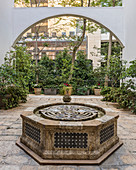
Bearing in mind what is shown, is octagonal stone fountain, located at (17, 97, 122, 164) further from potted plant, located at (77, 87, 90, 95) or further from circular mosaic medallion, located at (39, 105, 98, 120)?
potted plant, located at (77, 87, 90, 95)

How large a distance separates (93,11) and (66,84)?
3430 mm

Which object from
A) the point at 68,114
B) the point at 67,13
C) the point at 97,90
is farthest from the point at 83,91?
the point at 68,114

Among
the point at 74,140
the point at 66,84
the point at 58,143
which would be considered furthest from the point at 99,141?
the point at 66,84

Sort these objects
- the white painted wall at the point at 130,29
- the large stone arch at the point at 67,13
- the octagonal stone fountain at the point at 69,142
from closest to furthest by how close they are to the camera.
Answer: the octagonal stone fountain at the point at 69,142
the white painted wall at the point at 130,29
the large stone arch at the point at 67,13

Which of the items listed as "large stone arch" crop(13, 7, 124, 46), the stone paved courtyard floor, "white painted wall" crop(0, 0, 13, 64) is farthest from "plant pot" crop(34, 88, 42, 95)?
the stone paved courtyard floor

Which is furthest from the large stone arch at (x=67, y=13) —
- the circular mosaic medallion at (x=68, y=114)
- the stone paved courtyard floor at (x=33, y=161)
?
the circular mosaic medallion at (x=68, y=114)

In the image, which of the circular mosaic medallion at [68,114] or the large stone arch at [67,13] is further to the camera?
the large stone arch at [67,13]

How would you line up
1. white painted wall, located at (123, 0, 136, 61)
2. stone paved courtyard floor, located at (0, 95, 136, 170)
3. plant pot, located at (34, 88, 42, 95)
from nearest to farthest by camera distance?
stone paved courtyard floor, located at (0, 95, 136, 170)
white painted wall, located at (123, 0, 136, 61)
plant pot, located at (34, 88, 42, 95)

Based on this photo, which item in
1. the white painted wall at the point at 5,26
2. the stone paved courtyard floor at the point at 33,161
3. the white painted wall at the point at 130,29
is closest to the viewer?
the stone paved courtyard floor at the point at 33,161

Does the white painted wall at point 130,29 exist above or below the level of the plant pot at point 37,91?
above

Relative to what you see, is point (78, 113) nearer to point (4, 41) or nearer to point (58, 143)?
point (58, 143)

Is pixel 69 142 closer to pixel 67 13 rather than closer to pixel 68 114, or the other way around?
pixel 68 114

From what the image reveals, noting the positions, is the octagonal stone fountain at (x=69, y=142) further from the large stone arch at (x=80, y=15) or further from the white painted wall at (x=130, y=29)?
the large stone arch at (x=80, y=15)

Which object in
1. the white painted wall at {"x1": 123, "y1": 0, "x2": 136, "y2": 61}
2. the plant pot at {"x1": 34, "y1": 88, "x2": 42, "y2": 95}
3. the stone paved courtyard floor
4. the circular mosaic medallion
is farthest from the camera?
the plant pot at {"x1": 34, "y1": 88, "x2": 42, "y2": 95}
